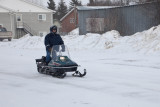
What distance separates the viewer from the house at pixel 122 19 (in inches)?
1204

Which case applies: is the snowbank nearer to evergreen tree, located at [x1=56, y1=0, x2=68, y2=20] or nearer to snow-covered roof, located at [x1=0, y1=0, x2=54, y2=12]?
snow-covered roof, located at [x1=0, y1=0, x2=54, y2=12]

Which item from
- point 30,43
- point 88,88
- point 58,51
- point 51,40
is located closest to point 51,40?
point 51,40

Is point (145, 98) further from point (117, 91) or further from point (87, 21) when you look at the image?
point (87, 21)

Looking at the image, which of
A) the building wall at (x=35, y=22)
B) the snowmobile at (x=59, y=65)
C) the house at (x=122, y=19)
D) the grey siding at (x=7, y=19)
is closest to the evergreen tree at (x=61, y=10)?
the building wall at (x=35, y=22)

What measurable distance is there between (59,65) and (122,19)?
22436 millimetres

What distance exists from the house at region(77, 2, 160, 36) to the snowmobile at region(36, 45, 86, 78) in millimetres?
18632

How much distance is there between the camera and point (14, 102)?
8.40 meters

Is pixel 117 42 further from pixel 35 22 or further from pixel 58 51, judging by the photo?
pixel 35 22

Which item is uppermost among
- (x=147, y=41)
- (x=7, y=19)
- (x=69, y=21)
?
(x=69, y=21)

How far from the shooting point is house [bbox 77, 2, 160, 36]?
30.6m

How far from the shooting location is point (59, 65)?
12234 mm

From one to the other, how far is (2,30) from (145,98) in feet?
121

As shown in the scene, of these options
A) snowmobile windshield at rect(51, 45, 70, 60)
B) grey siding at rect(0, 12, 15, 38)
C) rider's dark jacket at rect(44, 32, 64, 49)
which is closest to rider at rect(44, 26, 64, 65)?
rider's dark jacket at rect(44, 32, 64, 49)

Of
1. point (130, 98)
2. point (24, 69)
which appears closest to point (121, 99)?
point (130, 98)
